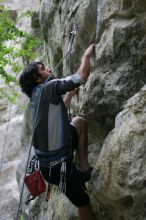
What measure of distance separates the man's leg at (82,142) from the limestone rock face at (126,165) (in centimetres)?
54

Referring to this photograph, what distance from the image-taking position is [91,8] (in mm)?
6008

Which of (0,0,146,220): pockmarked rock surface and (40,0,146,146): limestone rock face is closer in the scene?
(0,0,146,220): pockmarked rock surface

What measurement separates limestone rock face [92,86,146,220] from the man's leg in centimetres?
54

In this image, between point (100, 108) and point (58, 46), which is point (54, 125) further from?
point (58, 46)

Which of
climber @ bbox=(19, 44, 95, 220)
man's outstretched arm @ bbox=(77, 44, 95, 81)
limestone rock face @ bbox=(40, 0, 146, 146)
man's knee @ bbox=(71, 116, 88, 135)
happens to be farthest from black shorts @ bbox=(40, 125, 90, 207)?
man's outstretched arm @ bbox=(77, 44, 95, 81)

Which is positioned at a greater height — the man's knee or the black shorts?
the man's knee

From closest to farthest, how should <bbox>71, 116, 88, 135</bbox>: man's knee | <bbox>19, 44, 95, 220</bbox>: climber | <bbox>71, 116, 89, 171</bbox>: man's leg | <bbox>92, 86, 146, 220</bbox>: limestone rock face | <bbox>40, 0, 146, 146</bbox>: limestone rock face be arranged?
<bbox>92, 86, 146, 220</bbox>: limestone rock face, <bbox>19, 44, 95, 220</bbox>: climber, <bbox>40, 0, 146, 146</bbox>: limestone rock face, <bbox>71, 116, 89, 171</bbox>: man's leg, <bbox>71, 116, 88, 135</bbox>: man's knee

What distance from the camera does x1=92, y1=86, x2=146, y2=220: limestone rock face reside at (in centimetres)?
436

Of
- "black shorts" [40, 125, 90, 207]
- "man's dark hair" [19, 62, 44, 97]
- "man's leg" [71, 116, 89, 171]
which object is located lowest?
"black shorts" [40, 125, 90, 207]

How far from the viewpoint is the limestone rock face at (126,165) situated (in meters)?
4.36

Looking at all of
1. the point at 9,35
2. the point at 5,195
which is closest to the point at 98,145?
the point at 9,35

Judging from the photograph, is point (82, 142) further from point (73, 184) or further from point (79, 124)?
point (73, 184)

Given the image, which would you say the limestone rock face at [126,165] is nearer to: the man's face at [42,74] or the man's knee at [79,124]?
A: the man's knee at [79,124]

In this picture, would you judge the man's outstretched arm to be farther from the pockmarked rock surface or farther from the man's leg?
the man's leg
